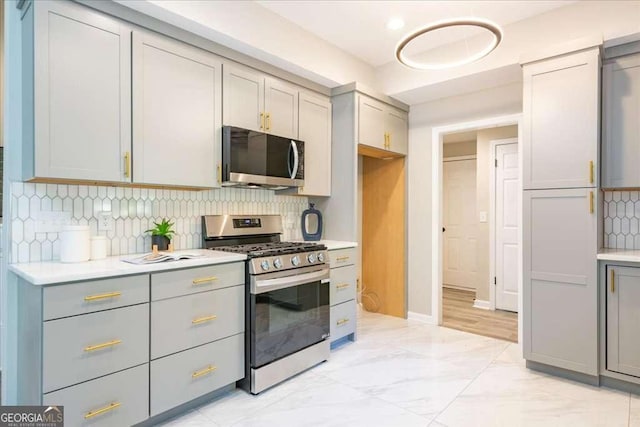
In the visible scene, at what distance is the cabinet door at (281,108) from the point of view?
117 inches

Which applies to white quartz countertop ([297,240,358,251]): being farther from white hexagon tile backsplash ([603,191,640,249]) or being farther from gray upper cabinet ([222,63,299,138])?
white hexagon tile backsplash ([603,191,640,249])

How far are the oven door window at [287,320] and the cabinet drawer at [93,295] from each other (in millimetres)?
723

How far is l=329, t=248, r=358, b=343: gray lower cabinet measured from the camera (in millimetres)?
3176

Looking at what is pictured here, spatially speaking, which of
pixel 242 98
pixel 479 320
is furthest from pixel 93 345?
pixel 479 320

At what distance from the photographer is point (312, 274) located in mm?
2793

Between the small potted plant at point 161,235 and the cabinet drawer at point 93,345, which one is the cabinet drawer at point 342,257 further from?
the cabinet drawer at point 93,345

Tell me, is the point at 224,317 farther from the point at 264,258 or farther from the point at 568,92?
the point at 568,92

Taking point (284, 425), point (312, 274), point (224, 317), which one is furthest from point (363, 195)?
point (284, 425)

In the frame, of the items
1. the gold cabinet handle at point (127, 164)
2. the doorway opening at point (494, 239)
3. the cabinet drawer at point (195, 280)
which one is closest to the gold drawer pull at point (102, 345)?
the cabinet drawer at point (195, 280)

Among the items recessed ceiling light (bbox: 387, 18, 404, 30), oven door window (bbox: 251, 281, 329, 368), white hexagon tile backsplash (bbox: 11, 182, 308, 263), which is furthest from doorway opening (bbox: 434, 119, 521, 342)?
white hexagon tile backsplash (bbox: 11, 182, 308, 263)

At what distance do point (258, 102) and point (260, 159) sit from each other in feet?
→ 1.57

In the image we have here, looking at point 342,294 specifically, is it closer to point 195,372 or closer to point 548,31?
point 195,372

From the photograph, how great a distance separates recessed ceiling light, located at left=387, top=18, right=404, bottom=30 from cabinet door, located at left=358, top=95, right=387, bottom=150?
2.15 feet

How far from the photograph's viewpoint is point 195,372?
215cm
